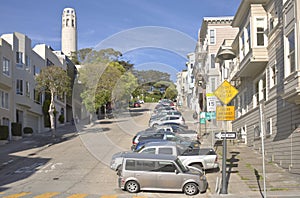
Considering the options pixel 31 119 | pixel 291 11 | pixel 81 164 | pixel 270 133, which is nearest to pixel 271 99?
pixel 270 133

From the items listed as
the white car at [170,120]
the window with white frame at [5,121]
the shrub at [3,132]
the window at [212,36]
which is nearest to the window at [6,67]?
the window with white frame at [5,121]

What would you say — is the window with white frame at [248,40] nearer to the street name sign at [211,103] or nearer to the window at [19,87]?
the street name sign at [211,103]

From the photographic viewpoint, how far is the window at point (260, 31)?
80.0ft

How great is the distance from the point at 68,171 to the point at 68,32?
371 ft

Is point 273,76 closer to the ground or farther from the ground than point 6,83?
closer to the ground

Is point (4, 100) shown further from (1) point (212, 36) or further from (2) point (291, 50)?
(2) point (291, 50)

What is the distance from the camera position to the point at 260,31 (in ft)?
80.8

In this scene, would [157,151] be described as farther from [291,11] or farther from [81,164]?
[291,11]

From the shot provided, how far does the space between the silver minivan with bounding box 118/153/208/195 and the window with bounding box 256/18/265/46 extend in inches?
→ 427

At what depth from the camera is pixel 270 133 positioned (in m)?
22.8

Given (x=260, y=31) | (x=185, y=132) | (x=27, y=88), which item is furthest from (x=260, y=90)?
(x=27, y=88)

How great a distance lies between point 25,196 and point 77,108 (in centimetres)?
4428

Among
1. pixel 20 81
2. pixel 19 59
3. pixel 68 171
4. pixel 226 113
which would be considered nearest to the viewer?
pixel 226 113

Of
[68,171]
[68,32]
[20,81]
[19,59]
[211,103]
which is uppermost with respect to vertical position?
[68,32]
